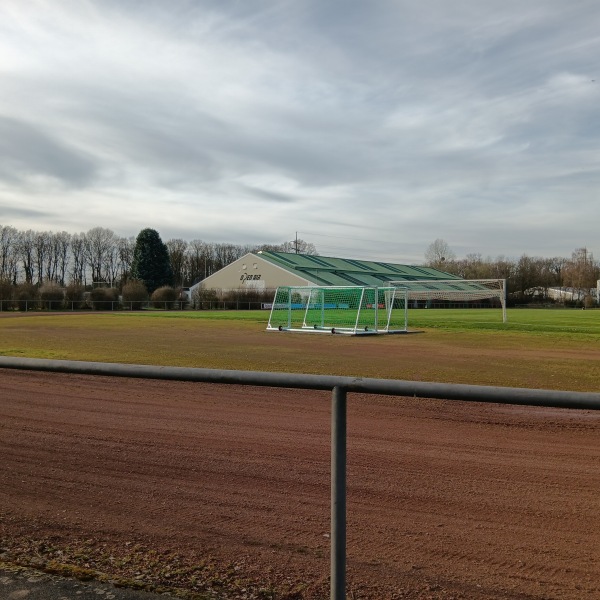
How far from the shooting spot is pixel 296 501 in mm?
5109

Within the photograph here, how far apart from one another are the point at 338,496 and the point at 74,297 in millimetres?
62842

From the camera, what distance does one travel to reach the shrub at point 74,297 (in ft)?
201

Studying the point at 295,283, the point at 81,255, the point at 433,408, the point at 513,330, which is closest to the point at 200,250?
the point at 81,255

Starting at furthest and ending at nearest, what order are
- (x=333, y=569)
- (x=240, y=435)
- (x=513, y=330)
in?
(x=513, y=330) → (x=240, y=435) → (x=333, y=569)

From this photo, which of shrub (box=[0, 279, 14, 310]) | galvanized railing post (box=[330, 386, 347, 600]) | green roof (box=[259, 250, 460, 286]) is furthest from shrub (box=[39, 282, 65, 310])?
galvanized railing post (box=[330, 386, 347, 600])

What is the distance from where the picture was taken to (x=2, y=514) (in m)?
4.79

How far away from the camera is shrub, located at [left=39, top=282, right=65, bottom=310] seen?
59406 mm

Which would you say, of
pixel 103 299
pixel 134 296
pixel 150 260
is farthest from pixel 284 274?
pixel 103 299

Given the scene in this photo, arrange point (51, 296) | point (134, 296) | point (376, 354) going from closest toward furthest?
point (376, 354)
point (51, 296)
point (134, 296)

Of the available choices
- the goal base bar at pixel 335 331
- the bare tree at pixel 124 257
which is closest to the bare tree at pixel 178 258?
the bare tree at pixel 124 257

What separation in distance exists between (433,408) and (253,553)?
6.15 meters

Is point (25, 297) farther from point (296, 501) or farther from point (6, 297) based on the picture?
point (296, 501)

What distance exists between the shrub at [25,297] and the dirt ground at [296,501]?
52.7 meters

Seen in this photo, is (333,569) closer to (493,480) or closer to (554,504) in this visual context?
(554,504)
